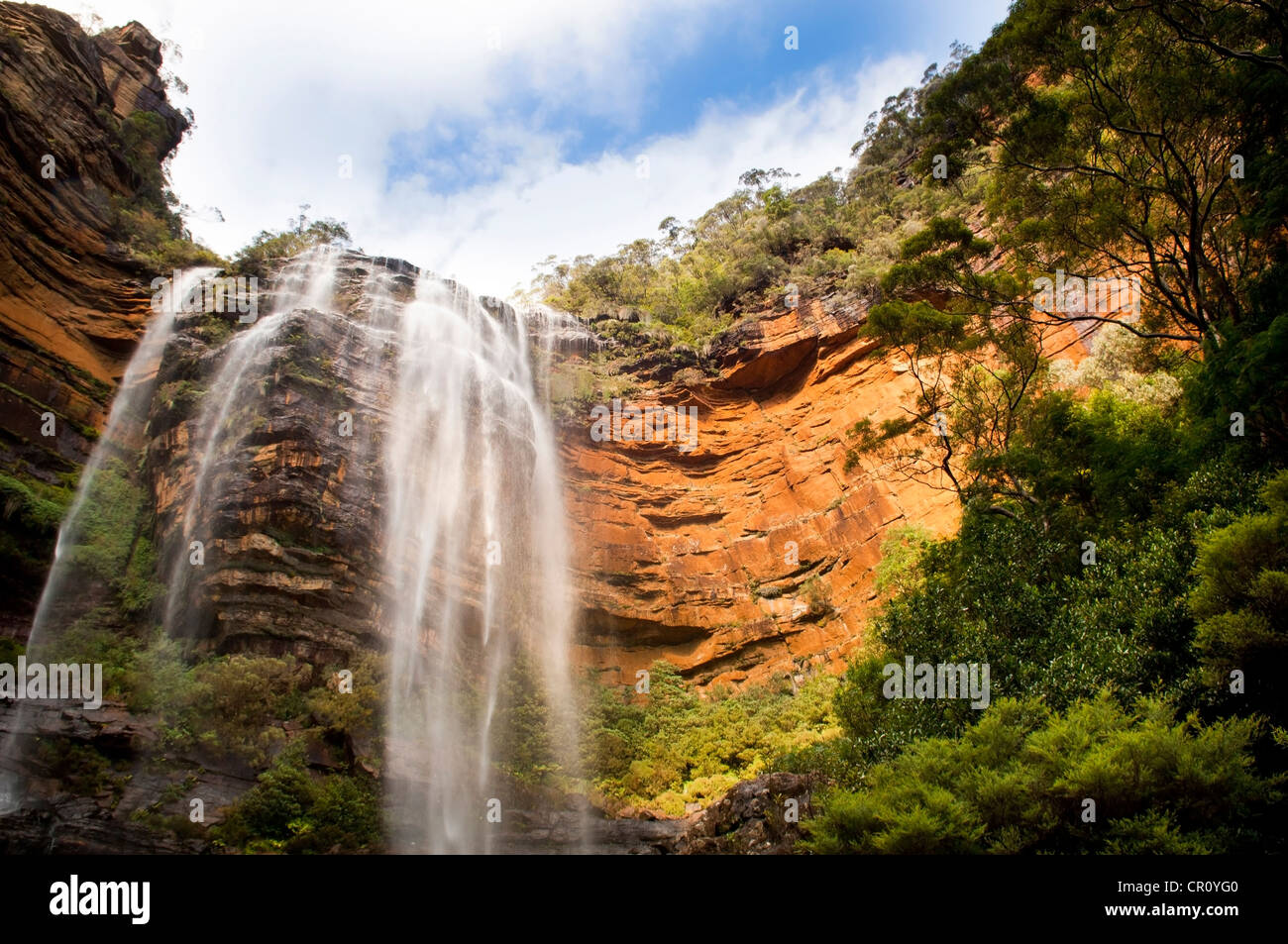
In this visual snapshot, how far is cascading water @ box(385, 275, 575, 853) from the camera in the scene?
15.6m

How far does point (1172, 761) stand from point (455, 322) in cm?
2269

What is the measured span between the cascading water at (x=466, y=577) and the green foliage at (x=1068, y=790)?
9.20m

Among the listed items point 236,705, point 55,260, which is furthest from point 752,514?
point 55,260

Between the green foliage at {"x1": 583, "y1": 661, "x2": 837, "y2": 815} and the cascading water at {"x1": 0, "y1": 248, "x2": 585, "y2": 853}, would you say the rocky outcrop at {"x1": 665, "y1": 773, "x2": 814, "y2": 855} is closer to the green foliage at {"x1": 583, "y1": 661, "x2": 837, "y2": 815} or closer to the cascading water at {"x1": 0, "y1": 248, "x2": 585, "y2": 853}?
the green foliage at {"x1": 583, "y1": 661, "x2": 837, "y2": 815}

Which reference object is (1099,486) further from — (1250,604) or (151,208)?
(151,208)

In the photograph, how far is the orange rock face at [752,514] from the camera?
20578mm

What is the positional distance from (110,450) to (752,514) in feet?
58.4

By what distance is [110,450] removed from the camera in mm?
19203

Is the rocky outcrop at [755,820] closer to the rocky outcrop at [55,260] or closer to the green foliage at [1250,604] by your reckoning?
the green foliage at [1250,604]

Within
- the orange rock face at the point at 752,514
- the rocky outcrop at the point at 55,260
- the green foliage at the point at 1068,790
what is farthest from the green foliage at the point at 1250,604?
the rocky outcrop at the point at 55,260

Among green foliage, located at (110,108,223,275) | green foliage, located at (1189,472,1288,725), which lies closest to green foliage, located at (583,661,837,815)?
green foliage, located at (1189,472,1288,725)
